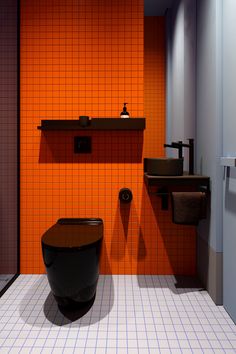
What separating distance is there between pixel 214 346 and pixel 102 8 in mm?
2568

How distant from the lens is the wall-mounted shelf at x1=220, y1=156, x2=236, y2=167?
5.64 ft

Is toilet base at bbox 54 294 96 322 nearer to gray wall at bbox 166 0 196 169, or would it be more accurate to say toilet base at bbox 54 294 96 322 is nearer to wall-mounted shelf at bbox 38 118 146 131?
wall-mounted shelf at bbox 38 118 146 131

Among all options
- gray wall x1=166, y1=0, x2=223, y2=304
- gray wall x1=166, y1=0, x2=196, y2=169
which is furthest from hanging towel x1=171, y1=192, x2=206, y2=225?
gray wall x1=166, y1=0, x2=196, y2=169

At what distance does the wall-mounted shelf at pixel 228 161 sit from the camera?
5.64 feet

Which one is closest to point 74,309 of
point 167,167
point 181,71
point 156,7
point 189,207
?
point 189,207

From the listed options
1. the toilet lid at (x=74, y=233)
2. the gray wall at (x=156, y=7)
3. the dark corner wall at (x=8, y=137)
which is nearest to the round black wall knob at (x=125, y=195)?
the toilet lid at (x=74, y=233)

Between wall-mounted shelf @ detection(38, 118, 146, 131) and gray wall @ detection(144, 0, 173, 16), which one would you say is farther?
gray wall @ detection(144, 0, 173, 16)

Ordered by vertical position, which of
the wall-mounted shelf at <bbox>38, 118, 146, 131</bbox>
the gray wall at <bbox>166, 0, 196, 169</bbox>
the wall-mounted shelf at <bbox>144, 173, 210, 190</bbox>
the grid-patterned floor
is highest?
the gray wall at <bbox>166, 0, 196, 169</bbox>

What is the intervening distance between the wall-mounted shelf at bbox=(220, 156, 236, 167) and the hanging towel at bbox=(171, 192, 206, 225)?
1.15ft

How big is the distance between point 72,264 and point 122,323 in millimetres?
487

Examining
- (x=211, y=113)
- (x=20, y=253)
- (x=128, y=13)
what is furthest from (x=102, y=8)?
(x=20, y=253)

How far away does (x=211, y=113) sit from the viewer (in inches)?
83.3

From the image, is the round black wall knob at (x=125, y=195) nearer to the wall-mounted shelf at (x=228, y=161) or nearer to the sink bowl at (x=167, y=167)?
the sink bowl at (x=167, y=167)

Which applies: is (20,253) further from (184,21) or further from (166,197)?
(184,21)
